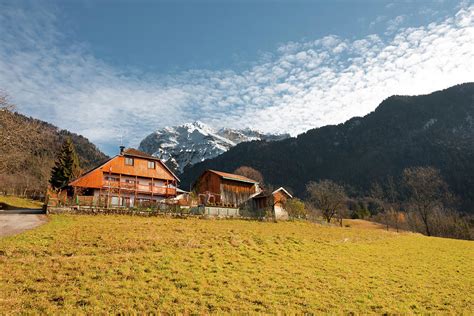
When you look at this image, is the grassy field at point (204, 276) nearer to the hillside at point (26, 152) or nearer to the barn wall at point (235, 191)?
the hillside at point (26, 152)

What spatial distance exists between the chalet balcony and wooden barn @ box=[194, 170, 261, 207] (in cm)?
653

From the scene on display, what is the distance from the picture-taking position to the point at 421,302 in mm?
14375

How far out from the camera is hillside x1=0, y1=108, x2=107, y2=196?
25562mm

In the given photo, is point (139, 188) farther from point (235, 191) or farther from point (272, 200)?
point (272, 200)

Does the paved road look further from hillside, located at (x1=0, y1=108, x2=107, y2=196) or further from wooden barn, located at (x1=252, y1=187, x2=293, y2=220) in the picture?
wooden barn, located at (x1=252, y1=187, x2=293, y2=220)

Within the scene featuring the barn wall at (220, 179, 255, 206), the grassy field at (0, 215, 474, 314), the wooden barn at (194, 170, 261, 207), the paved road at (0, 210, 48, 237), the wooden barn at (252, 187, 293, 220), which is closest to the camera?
the grassy field at (0, 215, 474, 314)

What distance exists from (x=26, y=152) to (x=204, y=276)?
23414mm

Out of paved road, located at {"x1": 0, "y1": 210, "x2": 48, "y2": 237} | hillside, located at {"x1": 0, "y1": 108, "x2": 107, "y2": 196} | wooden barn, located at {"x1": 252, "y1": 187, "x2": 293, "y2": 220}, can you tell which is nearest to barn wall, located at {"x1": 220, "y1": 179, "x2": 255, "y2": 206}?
wooden barn, located at {"x1": 252, "y1": 187, "x2": 293, "y2": 220}

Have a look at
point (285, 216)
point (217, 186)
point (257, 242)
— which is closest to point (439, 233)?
point (285, 216)

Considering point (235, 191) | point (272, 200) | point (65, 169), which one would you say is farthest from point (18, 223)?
point (65, 169)

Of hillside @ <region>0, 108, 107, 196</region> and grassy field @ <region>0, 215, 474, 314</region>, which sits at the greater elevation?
hillside @ <region>0, 108, 107, 196</region>

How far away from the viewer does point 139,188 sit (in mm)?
54281

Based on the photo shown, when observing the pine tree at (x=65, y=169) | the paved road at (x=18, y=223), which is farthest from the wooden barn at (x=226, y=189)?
the paved road at (x=18, y=223)

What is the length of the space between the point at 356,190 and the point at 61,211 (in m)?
156
